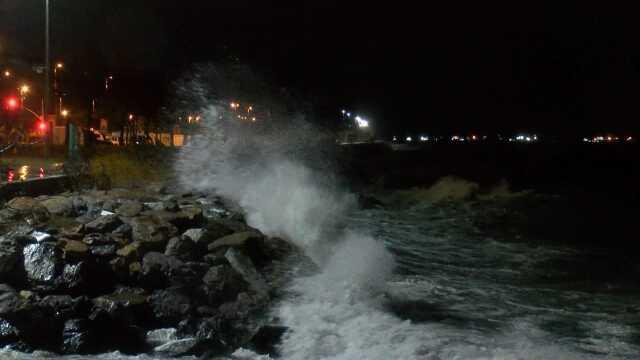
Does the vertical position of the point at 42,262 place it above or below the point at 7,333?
above

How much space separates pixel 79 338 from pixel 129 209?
6.53m

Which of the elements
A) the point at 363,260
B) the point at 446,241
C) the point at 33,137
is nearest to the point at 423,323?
the point at 363,260

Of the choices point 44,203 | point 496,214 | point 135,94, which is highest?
point 135,94

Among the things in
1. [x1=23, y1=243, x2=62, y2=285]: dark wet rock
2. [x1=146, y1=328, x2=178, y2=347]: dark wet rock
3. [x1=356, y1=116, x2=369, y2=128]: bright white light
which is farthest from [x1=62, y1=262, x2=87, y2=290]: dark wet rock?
[x1=356, y1=116, x2=369, y2=128]: bright white light

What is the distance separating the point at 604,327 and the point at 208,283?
6793 millimetres

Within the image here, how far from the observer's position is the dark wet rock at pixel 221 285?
10.6 m

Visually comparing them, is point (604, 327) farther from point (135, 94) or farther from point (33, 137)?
point (135, 94)

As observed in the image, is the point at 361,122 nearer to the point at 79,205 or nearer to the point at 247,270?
the point at 79,205

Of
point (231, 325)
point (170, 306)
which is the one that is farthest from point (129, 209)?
point (231, 325)

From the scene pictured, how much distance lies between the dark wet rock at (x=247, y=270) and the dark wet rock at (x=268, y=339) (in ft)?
5.34

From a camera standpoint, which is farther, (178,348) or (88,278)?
(88,278)

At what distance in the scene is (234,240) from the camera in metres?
13.5

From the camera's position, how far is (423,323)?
35.1 feet

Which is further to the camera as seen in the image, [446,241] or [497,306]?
[446,241]
